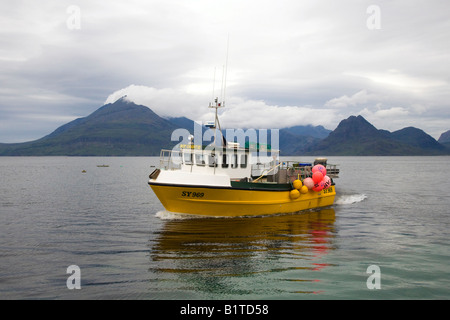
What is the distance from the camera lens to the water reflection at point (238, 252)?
11328 mm

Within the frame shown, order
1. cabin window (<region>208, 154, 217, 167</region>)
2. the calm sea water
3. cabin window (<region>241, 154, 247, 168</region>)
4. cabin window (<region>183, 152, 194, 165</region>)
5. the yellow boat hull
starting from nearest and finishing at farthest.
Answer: the calm sea water → the yellow boat hull → cabin window (<region>208, 154, 217, 167</region>) → cabin window (<region>183, 152, 194, 165</region>) → cabin window (<region>241, 154, 247, 168</region>)

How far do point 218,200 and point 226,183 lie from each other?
119 centimetres

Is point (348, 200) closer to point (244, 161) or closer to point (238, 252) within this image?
point (244, 161)

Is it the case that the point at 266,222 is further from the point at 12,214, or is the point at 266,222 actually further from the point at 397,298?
the point at 12,214

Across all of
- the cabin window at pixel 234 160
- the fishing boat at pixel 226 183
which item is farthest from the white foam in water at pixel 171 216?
the cabin window at pixel 234 160

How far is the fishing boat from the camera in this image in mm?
20219

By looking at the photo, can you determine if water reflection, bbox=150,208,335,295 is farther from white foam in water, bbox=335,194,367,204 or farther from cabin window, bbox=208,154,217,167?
white foam in water, bbox=335,194,367,204

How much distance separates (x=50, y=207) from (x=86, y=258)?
57.7 feet

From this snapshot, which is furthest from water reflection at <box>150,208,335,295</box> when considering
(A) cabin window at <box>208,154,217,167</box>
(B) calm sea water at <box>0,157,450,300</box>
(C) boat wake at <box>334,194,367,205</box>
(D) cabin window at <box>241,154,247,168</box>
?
(C) boat wake at <box>334,194,367,205</box>

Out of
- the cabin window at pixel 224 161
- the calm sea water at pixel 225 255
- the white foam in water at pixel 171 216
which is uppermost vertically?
the cabin window at pixel 224 161

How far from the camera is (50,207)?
29.0m

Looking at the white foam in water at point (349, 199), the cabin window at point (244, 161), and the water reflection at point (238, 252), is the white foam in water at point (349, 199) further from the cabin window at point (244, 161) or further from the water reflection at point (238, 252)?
the cabin window at point (244, 161)

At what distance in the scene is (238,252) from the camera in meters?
14.7

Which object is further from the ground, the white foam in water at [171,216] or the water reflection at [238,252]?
the white foam in water at [171,216]
